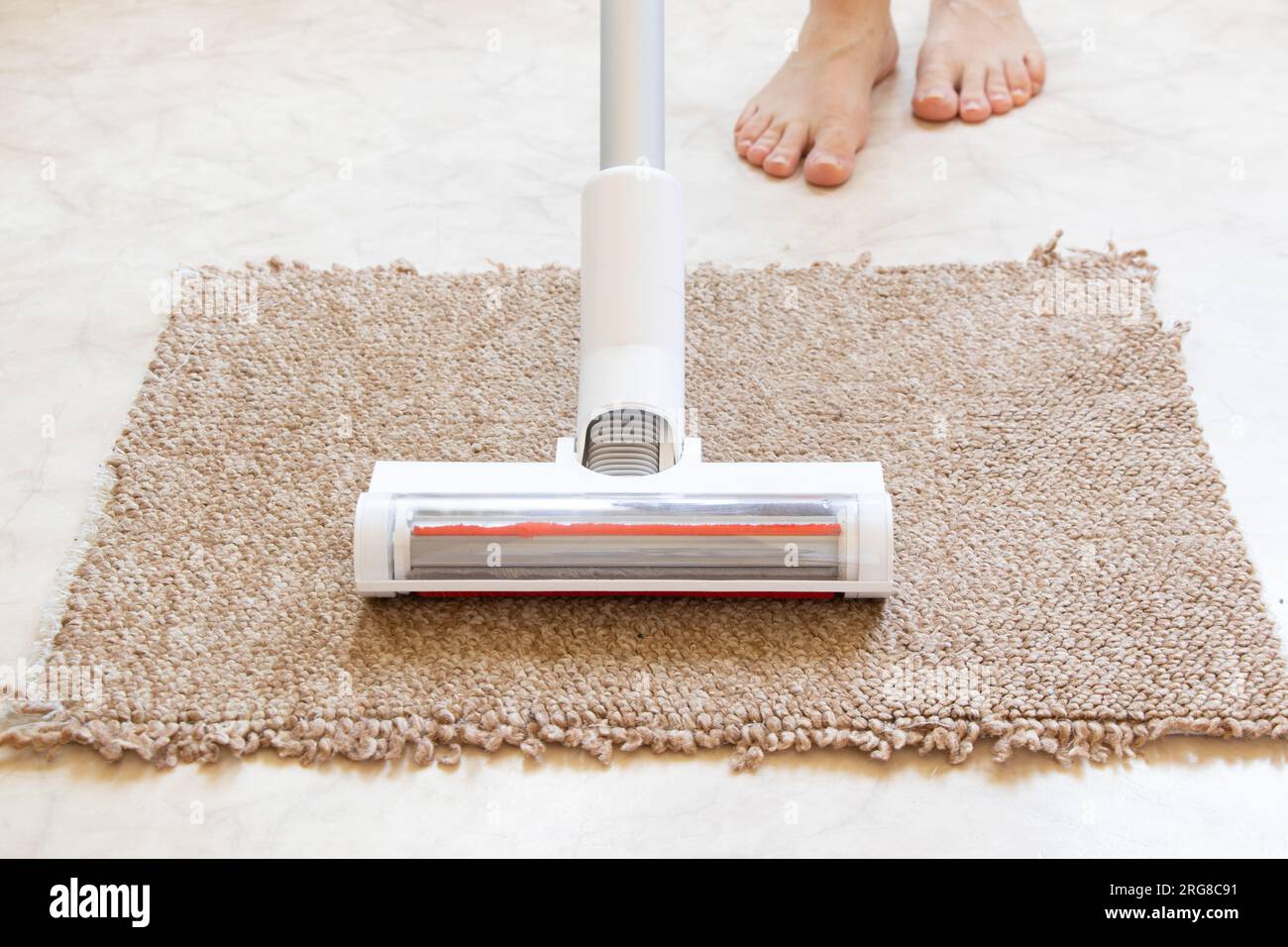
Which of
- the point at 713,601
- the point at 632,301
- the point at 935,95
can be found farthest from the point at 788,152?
the point at 713,601

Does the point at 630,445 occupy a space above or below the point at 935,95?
below

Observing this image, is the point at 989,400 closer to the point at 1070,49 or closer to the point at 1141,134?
the point at 1141,134

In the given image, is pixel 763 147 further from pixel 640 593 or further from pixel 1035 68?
pixel 640 593

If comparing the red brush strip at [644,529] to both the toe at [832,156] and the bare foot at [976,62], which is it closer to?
the toe at [832,156]

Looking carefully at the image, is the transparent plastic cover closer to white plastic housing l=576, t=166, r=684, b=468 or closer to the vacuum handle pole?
white plastic housing l=576, t=166, r=684, b=468

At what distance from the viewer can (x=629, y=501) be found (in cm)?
88

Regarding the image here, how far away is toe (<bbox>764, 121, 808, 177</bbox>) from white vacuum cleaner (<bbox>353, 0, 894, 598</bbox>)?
44 centimetres

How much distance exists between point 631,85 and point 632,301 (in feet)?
0.71

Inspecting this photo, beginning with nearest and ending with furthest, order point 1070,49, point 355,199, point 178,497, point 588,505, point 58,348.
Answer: point 588,505, point 178,497, point 58,348, point 355,199, point 1070,49

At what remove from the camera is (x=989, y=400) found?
3.58 ft

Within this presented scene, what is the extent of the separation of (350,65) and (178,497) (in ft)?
2.60
